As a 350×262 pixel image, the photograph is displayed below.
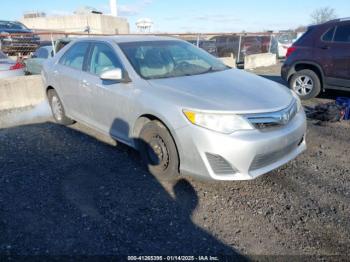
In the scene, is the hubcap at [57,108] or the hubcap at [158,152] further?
the hubcap at [57,108]

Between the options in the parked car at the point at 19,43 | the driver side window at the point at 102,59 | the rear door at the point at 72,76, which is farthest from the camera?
the parked car at the point at 19,43

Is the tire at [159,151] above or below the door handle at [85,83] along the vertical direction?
below

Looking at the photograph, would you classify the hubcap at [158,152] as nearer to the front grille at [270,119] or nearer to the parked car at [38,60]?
the front grille at [270,119]

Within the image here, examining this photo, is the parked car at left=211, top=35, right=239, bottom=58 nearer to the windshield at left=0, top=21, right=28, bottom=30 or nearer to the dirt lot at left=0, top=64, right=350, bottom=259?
the windshield at left=0, top=21, right=28, bottom=30

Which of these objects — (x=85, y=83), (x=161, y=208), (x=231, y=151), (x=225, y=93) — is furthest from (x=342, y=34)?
(x=161, y=208)

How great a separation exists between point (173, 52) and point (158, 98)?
4.17ft

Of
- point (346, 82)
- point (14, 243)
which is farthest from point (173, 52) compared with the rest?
point (346, 82)

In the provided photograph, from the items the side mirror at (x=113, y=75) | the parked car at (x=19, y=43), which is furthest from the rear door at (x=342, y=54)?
the parked car at (x=19, y=43)

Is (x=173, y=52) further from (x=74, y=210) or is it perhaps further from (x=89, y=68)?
(x=74, y=210)

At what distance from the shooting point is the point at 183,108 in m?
3.13

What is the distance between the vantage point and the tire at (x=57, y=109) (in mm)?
5547

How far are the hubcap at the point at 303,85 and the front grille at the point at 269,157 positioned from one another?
442 centimetres

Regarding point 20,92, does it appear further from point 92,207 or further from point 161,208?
point 161,208

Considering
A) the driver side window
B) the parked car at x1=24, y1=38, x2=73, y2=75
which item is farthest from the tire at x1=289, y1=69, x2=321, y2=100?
the parked car at x1=24, y1=38, x2=73, y2=75
